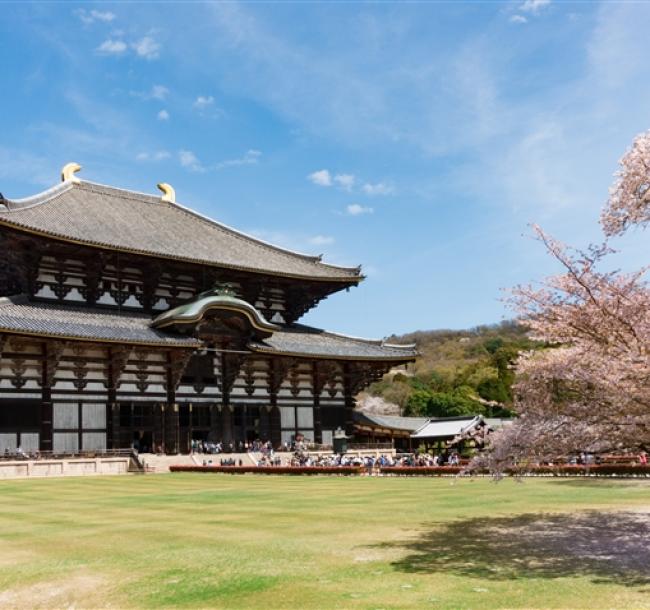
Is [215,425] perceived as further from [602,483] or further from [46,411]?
[602,483]

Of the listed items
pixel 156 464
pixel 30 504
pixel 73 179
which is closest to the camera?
pixel 30 504

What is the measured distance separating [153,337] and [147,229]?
11597 mm

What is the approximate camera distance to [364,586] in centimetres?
977

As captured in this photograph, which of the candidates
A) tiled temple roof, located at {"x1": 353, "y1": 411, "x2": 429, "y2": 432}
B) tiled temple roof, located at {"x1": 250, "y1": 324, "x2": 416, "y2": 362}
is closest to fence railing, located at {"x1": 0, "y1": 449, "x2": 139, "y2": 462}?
tiled temple roof, located at {"x1": 250, "y1": 324, "x2": 416, "y2": 362}

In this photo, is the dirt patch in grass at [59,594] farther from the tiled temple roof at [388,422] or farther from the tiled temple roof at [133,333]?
the tiled temple roof at [388,422]

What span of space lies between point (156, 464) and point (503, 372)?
48862mm

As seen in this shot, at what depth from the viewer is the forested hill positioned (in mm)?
78875

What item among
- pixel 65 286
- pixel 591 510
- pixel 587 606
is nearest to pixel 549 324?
pixel 587 606

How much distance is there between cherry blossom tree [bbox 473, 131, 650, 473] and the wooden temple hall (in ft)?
99.7

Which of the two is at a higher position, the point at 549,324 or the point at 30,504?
the point at 549,324

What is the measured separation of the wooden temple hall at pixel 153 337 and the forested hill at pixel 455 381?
1169 cm

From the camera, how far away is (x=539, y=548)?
1236cm

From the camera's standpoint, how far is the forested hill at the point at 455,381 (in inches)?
3105

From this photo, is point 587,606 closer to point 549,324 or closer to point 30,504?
point 549,324
